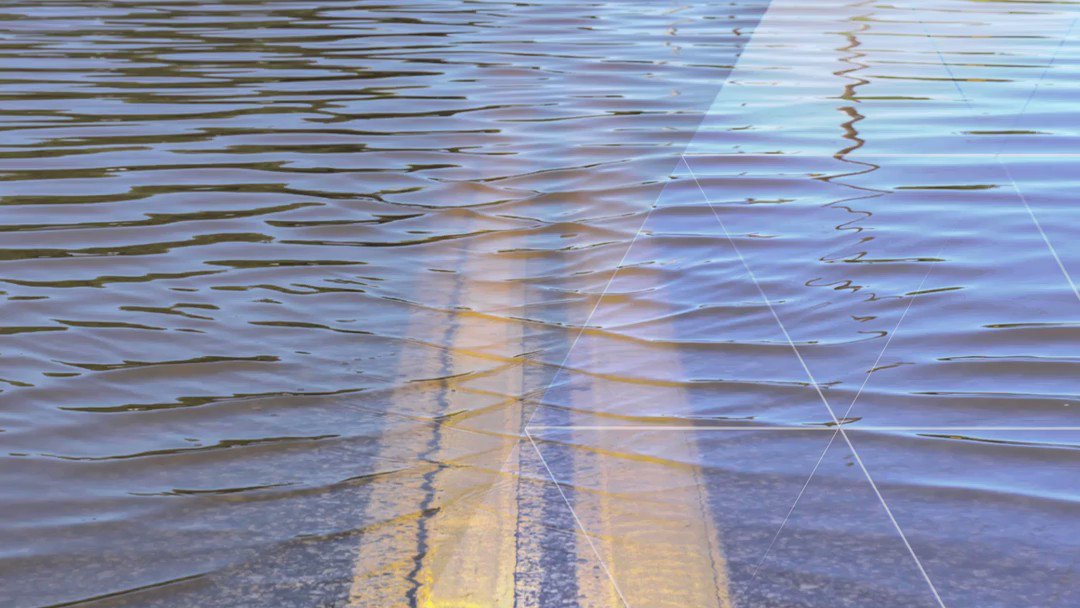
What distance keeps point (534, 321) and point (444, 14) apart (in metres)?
4.50

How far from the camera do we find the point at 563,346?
2.33 metres

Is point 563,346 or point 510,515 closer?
point 510,515

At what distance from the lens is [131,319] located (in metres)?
2.52

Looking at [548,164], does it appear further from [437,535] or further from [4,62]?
[4,62]

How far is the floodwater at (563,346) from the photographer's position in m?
1.48

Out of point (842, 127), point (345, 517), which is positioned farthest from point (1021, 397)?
point (842, 127)
